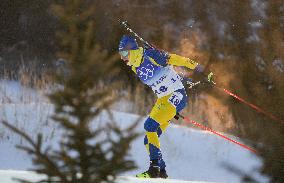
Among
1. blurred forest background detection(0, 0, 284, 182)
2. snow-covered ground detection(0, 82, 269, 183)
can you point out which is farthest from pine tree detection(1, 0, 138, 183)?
blurred forest background detection(0, 0, 284, 182)

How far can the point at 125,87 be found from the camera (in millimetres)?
16453

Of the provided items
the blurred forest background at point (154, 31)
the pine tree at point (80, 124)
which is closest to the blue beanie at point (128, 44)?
the pine tree at point (80, 124)

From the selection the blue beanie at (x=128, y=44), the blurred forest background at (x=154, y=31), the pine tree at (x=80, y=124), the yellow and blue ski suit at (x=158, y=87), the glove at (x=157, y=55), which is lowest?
the pine tree at (x=80, y=124)

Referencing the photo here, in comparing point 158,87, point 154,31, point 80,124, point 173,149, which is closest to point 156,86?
point 158,87

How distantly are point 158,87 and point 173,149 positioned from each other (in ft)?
8.64

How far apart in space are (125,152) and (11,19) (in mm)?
18688

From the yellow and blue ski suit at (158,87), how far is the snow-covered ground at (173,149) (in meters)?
1.48

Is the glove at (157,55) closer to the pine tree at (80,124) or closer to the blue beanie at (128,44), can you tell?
the blue beanie at (128,44)

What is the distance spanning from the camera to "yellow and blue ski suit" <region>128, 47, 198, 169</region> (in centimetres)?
727

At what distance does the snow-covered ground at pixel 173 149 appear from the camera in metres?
9.05

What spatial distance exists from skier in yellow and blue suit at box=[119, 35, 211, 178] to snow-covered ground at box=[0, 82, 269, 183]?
1396 mm

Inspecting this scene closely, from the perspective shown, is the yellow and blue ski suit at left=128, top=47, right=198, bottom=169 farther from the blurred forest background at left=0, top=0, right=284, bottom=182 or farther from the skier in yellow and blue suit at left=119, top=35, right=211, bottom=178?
the blurred forest background at left=0, top=0, right=284, bottom=182

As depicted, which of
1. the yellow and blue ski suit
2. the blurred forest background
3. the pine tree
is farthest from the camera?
the blurred forest background

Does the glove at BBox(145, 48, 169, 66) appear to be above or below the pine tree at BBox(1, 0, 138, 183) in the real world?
above
